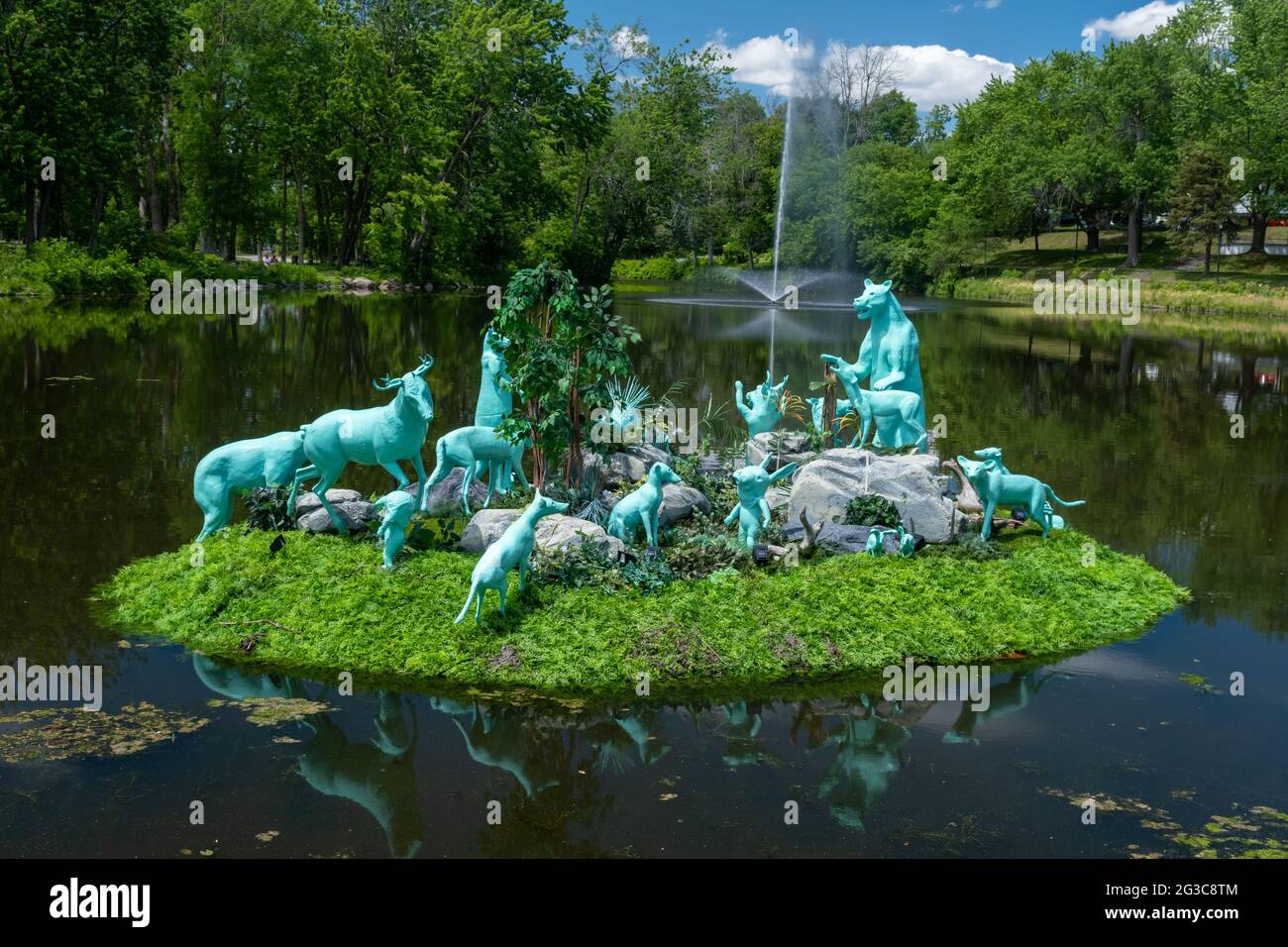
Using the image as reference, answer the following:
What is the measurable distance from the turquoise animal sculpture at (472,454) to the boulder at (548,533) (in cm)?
109

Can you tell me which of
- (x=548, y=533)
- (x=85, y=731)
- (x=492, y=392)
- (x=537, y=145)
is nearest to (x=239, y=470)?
(x=492, y=392)

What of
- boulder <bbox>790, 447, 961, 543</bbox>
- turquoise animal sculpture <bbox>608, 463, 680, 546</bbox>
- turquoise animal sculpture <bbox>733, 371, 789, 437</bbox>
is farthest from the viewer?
turquoise animal sculpture <bbox>733, 371, 789, 437</bbox>

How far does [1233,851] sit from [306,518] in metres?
8.31

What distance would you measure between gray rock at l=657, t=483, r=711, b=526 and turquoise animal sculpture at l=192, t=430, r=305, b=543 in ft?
12.4

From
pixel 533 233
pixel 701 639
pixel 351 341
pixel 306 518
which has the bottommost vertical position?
pixel 701 639

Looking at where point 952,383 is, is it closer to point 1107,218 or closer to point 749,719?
point 749,719

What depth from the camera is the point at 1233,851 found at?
253 inches

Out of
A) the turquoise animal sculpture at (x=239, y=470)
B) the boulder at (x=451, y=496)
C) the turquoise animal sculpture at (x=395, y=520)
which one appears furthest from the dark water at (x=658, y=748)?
the boulder at (x=451, y=496)

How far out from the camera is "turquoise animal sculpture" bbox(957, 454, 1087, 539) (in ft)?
36.6

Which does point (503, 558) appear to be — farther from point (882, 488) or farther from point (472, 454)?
point (882, 488)

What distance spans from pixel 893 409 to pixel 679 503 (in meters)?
3.03

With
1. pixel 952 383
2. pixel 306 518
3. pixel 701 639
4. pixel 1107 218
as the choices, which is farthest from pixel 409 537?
pixel 1107 218

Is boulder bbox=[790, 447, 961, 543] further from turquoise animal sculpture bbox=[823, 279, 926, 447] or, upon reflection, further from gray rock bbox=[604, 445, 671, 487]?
gray rock bbox=[604, 445, 671, 487]

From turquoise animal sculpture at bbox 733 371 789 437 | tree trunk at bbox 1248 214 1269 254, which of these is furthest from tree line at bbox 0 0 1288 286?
turquoise animal sculpture at bbox 733 371 789 437
